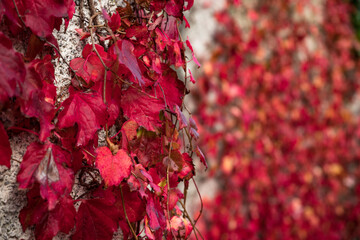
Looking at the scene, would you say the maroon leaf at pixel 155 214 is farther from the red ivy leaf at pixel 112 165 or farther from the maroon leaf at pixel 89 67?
the maroon leaf at pixel 89 67

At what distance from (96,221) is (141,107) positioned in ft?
0.82

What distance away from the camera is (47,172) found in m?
0.61

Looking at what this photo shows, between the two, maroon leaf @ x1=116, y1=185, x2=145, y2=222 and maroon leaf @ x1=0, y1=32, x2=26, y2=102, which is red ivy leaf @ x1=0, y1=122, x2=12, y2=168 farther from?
maroon leaf @ x1=116, y1=185, x2=145, y2=222

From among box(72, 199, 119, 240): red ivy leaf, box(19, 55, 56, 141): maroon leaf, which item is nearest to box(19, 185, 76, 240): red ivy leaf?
box(72, 199, 119, 240): red ivy leaf

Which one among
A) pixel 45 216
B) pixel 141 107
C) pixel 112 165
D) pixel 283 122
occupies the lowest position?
pixel 45 216

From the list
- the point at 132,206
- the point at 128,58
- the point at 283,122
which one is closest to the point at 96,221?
the point at 132,206

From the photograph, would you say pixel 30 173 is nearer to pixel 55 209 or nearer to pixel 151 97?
pixel 55 209

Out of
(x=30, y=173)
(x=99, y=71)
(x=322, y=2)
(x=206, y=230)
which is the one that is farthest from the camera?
(x=322, y=2)

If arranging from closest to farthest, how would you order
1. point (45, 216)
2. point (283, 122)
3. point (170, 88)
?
point (45, 216)
point (170, 88)
point (283, 122)

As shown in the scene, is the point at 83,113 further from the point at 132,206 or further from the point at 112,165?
the point at 132,206

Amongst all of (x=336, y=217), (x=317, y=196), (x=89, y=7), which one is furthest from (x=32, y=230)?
(x=336, y=217)

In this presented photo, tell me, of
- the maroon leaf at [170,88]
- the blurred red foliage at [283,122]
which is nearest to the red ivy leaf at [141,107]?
the maroon leaf at [170,88]

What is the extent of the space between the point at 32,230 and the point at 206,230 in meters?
1.61

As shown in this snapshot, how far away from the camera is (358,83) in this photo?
309cm
